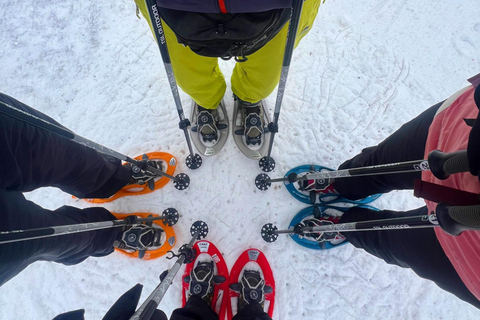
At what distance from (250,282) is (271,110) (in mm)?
1554

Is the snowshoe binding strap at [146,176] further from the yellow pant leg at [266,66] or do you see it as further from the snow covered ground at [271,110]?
the yellow pant leg at [266,66]

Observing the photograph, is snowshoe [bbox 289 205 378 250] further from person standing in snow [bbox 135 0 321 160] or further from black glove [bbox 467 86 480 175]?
black glove [bbox 467 86 480 175]

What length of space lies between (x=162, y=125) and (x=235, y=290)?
162 centimetres

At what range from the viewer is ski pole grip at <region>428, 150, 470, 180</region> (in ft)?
2.51

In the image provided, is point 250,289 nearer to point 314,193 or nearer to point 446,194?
point 314,193

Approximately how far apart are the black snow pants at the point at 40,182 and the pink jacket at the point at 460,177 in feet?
5.69

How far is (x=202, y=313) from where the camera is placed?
173cm

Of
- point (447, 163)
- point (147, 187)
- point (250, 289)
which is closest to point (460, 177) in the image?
point (447, 163)

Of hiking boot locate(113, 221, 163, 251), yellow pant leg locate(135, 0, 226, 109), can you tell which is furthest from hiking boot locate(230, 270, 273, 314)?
yellow pant leg locate(135, 0, 226, 109)

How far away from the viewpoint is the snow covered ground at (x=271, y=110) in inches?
85.5

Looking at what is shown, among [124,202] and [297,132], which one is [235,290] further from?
[297,132]

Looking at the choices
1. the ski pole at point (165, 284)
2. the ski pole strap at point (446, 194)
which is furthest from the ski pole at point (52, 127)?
the ski pole strap at point (446, 194)

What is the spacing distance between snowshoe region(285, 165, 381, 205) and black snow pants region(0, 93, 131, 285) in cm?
150

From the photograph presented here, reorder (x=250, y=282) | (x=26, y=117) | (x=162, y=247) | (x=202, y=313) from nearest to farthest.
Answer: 1. (x=26, y=117)
2. (x=202, y=313)
3. (x=250, y=282)
4. (x=162, y=247)
